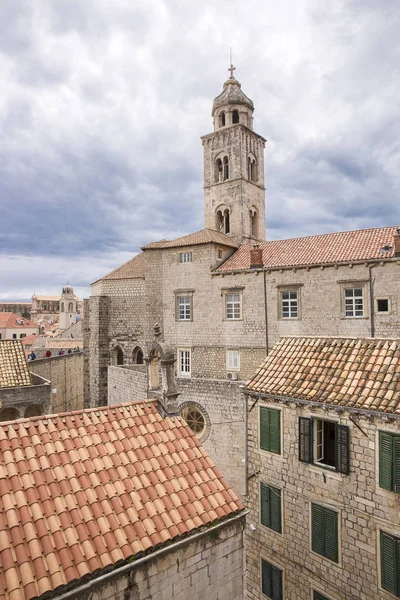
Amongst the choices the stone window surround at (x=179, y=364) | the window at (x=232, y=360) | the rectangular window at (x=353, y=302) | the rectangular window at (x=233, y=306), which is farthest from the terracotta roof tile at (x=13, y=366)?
the rectangular window at (x=353, y=302)

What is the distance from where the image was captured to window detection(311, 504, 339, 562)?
9.62 meters

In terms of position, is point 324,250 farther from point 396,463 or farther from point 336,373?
point 396,463

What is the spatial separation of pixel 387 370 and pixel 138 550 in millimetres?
7419

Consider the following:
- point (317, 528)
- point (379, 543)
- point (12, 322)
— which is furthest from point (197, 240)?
point (12, 322)

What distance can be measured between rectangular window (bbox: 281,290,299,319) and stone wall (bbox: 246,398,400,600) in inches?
422

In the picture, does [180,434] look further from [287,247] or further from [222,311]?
[287,247]

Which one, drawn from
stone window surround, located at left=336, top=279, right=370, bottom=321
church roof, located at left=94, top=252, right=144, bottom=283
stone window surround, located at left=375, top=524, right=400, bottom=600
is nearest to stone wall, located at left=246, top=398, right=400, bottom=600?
stone window surround, located at left=375, top=524, right=400, bottom=600

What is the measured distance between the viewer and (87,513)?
18.1 feet

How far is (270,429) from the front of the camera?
11289 millimetres

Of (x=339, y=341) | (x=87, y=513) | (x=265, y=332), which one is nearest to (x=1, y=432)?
(x=87, y=513)

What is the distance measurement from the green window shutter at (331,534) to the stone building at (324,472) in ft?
0.08

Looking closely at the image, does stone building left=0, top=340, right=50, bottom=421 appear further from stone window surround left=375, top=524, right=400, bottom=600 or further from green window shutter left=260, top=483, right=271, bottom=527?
stone window surround left=375, top=524, right=400, bottom=600

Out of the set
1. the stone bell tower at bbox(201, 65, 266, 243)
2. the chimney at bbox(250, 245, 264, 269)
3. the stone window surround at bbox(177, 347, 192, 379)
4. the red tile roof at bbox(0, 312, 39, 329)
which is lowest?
the stone window surround at bbox(177, 347, 192, 379)

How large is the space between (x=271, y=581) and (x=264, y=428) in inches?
192
